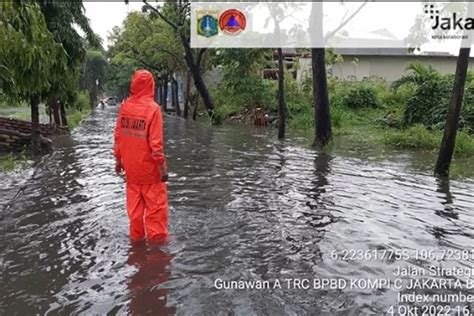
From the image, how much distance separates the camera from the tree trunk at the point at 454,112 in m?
8.74

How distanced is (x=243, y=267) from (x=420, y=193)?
4.59 m

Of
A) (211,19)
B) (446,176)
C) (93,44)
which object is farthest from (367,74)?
(446,176)

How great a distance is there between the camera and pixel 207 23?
2456cm

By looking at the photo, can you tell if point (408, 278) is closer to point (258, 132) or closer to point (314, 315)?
point (314, 315)

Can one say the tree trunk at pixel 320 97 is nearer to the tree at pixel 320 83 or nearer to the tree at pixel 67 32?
the tree at pixel 320 83

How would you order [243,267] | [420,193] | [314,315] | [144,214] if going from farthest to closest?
[420,193], [144,214], [243,267], [314,315]

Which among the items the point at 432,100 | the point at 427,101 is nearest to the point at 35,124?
the point at 427,101

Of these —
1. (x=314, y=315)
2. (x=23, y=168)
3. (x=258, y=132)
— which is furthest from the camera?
(x=258, y=132)

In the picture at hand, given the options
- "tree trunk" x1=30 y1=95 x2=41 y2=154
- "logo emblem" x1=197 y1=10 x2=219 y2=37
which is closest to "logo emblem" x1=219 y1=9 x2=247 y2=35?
"logo emblem" x1=197 y1=10 x2=219 y2=37

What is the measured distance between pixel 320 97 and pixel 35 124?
8.24m

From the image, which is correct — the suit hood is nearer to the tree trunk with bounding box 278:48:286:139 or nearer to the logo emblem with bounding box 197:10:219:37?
the tree trunk with bounding box 278:48:286:139

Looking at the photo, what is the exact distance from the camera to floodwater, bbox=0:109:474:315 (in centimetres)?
426

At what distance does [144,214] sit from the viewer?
5.73 m

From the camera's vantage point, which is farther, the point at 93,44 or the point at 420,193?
the point at 93,44
